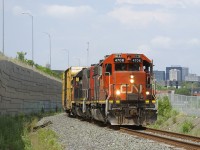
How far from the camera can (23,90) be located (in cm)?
3956

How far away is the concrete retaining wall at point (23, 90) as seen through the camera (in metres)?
30.5

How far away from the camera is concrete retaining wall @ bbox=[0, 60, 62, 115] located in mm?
30516

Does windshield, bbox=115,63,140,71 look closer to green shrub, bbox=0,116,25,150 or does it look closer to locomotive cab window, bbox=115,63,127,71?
locomotive cab window, bbox=115,63,127,71

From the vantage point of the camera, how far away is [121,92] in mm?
21453

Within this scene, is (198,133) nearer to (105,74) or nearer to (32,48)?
(105,74)

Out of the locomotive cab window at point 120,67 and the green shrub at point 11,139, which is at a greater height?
the locomotive cab window at point 120,67

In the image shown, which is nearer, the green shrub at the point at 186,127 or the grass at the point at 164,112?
the green shrub at the point at 186,127

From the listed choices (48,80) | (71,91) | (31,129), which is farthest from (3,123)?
(48,80)

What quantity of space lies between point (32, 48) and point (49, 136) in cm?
4316

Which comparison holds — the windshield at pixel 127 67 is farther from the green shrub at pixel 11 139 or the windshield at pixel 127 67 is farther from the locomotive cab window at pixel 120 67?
the green shrub at pixel 11 139

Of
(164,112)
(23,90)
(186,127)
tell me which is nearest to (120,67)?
(186,127)

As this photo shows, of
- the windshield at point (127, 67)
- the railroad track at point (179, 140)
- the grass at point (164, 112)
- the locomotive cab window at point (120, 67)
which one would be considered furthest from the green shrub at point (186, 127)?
the grass at point (164, 112)

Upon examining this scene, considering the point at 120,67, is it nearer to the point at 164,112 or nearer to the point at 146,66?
the point at 146,66

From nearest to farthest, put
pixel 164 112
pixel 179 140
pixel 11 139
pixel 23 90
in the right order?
pixel 179 140 → pixel 11 139 → pixel 164 112 → pixel 23 90
